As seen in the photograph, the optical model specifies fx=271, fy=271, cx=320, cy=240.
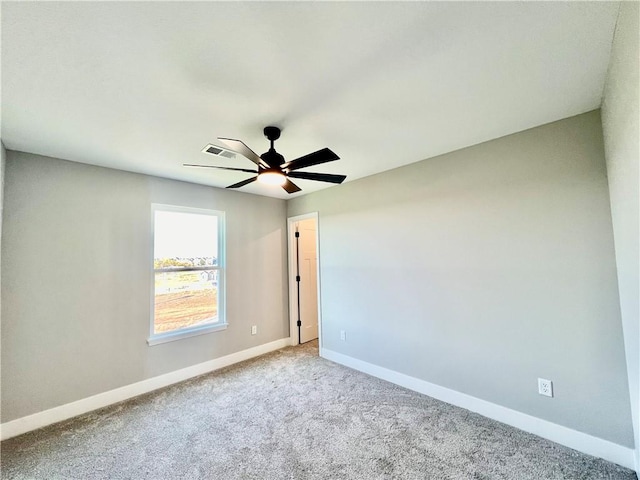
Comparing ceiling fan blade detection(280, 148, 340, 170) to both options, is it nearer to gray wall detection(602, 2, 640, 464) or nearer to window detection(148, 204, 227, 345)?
gray wall detection(602, 2, 640, 464)

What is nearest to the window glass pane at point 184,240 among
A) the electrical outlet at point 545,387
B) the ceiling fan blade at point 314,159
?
the ceiling fan blade at point 314,159

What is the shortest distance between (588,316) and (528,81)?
66.7 inches

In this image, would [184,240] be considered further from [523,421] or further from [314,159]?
[523,421]

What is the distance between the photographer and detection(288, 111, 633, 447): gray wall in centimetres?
194

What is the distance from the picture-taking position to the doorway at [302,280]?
453 cm

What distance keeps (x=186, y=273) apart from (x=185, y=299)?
33cm

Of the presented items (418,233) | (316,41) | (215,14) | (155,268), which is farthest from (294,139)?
(155,268)

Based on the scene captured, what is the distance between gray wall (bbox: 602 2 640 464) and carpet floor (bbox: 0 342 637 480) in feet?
2.67

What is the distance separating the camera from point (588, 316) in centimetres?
196

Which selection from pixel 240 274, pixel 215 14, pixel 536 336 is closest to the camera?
pixel 215 14

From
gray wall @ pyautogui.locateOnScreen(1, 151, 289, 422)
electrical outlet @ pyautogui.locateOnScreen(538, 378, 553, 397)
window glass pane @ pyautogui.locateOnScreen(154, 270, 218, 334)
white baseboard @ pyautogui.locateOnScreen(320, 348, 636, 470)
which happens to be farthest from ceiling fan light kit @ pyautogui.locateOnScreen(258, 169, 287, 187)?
electrical outlet @ pyautogui.locateOnScreen(538, 378, 553, 397)

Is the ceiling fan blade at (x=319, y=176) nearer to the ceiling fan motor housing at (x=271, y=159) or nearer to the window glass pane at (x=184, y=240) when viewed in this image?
the ceiling fan motor housing at (x=271, y=159)

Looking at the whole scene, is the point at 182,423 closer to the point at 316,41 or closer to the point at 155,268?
the point at 155,268

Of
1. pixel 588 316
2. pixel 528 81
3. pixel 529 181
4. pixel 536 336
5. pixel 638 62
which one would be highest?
pixel 528 81
